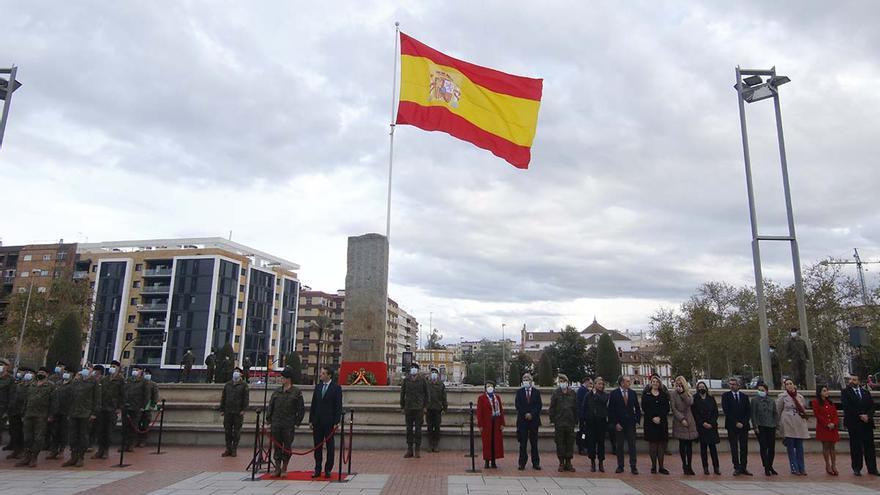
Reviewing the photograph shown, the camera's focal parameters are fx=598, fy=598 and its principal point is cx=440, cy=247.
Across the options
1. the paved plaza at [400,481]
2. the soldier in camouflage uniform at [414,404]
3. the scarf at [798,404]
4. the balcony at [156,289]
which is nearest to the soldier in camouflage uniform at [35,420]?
the paved plaza at [400,481]

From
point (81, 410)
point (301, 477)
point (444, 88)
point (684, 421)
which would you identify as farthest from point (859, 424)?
point (81, 410)

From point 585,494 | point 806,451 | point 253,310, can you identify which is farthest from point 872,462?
point 253,310

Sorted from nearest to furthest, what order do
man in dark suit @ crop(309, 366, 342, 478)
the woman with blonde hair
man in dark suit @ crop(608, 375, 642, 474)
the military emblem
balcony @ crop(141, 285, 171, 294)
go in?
man in dark suit @ crop(309, 366, 342, 478)
the woman with blonde hair
man in dark suit @ crop(608, 375, 642, 474)
the military emblem
balcony @ crop(141, 285, 171, 294)

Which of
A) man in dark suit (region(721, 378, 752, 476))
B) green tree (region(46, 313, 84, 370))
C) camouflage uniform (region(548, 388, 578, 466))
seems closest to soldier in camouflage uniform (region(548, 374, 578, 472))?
camouflage uniform (region(548, 388, 578, 466))

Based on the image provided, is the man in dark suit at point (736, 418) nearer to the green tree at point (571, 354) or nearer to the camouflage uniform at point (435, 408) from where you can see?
the camouflage uniform at point (435, 408)

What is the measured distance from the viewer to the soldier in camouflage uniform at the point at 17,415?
44.2 feet

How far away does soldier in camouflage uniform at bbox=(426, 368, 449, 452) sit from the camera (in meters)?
14.5

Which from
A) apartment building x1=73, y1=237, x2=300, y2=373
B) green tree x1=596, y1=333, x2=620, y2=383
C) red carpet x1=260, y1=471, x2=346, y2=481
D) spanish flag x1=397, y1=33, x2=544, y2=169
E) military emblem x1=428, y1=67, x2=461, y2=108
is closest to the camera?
red carpet x1=260, y1=471, x2=346, y2=481

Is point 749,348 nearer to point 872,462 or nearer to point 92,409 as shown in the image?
point 872,462

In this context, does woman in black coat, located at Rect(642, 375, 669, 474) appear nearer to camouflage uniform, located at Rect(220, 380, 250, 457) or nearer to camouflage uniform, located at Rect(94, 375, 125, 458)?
camouflage uniform, located at Rect(220, 380, 250, 457)

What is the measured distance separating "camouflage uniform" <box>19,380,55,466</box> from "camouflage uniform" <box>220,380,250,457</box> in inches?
137

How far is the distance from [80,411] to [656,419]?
11.8 meters

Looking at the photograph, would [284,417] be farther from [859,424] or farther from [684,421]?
[859,424]

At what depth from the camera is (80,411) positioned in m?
12.5
